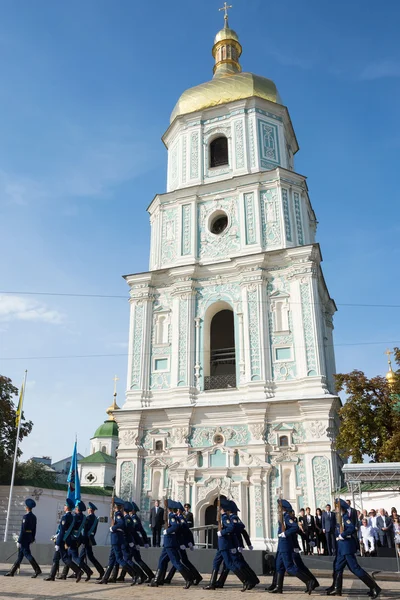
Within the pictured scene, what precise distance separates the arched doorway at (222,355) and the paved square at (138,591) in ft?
35.3

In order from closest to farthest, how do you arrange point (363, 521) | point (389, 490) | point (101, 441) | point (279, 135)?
point (363, 521) → point (389, 490) → point (279, 135) → point (101, 441)

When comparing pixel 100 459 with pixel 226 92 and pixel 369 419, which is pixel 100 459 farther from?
pixel 226 92

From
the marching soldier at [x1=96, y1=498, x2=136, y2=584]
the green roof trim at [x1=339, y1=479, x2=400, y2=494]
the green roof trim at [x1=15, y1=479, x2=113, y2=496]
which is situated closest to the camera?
the marching soldier at [x1=96, y1=498, x2=136, y2=584]

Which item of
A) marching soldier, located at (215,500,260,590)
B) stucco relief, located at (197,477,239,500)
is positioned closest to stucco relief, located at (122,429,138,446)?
stucco relief, located at (197,477,239,500)

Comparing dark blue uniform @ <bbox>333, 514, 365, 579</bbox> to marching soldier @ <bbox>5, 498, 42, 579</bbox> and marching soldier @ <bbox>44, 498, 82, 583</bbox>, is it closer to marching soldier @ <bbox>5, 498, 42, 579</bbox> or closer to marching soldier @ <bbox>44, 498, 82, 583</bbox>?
marching soldier @ <bbox>44, 498, 82, 583</bbox>

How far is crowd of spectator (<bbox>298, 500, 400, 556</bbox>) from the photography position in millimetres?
14703

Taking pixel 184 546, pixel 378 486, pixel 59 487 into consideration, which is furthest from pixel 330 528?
pixel 59 487

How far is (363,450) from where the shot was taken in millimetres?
20141

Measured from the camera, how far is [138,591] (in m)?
9.33

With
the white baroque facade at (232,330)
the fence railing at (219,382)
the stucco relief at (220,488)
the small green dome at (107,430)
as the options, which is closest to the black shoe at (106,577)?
the white baroque facade at (232,330)

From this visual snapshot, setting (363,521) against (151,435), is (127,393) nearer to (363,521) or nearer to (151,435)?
(151,435)

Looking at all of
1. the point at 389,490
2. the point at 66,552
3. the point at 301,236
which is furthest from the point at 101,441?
the point at 66,552

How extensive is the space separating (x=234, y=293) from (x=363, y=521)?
33.9 ft

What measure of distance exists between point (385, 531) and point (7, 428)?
15870 mm
